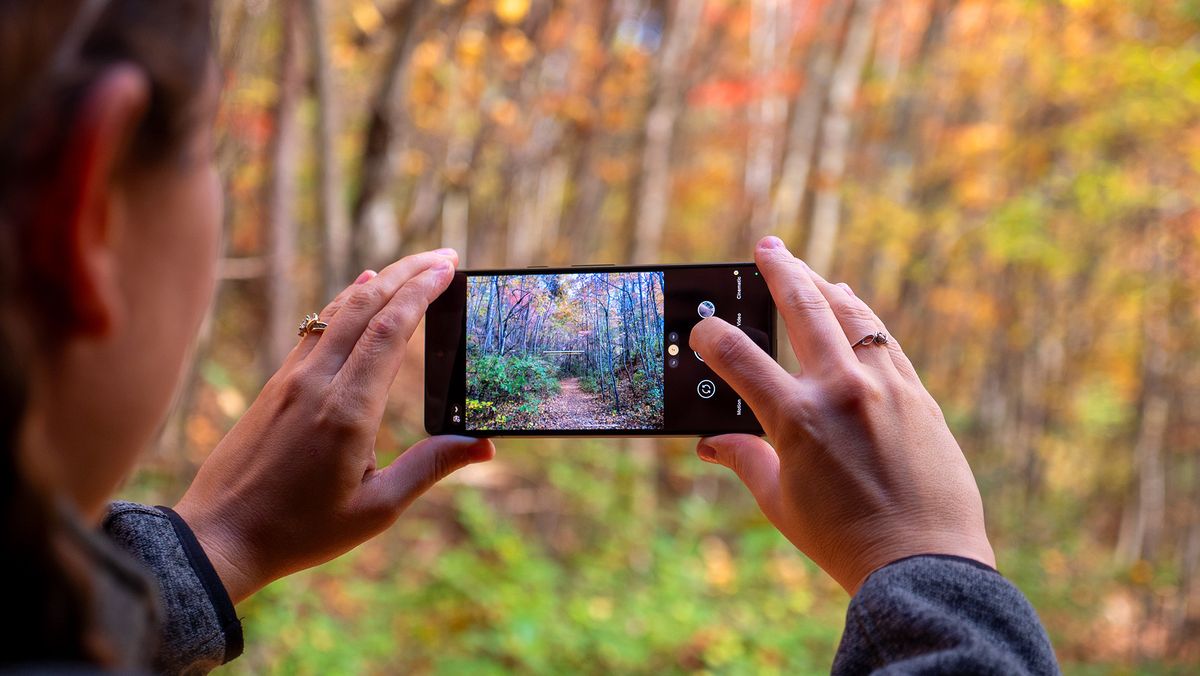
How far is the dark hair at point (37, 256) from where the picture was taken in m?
0.62

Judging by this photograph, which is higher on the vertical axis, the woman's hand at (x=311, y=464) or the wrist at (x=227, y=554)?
the woman's hand at (x=311, y=464)

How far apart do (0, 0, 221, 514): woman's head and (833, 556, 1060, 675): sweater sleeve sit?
84 cm

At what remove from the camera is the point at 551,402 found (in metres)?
1.99

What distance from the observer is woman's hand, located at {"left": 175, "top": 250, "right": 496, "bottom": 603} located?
1.41 metres

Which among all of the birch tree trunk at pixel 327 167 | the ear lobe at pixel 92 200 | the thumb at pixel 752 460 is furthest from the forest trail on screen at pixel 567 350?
the birch tree trunk at pixel 327 167

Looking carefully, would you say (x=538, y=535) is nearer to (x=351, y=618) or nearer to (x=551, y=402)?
(x=351, y=618)

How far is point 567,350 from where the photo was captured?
205 centimetres

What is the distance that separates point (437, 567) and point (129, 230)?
19.1 feet

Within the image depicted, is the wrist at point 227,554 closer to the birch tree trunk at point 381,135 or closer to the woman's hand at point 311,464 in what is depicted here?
the woman's hand at point 311,464

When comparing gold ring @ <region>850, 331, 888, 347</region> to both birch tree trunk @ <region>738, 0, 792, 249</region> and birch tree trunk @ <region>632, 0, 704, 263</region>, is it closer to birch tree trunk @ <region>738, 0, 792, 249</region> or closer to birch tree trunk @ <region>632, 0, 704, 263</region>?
birch tree trunk @ <region>632, 0, 704, 263</region>

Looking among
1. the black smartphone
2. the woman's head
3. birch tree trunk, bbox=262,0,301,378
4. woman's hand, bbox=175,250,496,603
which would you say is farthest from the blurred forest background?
the woman's head

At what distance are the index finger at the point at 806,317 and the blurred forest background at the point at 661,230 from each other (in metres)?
2.88

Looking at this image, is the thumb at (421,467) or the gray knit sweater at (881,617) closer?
the gray knit sweater at (881,617)

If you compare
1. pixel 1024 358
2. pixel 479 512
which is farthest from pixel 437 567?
pixel 1024 358
